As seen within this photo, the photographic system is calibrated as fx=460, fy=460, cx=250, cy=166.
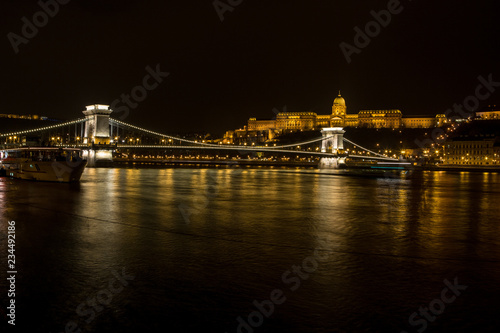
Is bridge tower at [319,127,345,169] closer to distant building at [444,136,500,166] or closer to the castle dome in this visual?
distant building at [444,136,500,166]

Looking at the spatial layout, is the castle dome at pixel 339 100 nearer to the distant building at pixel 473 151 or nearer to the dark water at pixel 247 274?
the distant building at pixel 473 151

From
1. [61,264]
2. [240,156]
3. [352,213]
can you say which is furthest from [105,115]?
[61,264]

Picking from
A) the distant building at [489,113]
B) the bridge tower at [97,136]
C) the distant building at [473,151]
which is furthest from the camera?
the distant building at [489,113]

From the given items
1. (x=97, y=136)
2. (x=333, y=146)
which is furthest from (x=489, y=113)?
(x=97, y=136)

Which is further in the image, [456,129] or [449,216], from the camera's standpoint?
[456,129]

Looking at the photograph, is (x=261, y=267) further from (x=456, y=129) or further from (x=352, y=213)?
(x=456, y=129)

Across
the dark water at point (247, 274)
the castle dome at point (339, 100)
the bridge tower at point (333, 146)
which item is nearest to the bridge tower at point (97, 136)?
the bridge tower at point (333, 146)

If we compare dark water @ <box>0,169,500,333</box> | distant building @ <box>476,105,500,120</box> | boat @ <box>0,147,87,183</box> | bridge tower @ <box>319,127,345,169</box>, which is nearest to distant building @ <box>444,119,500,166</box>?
bridge tower @ <box>319,127,345,169</box>
